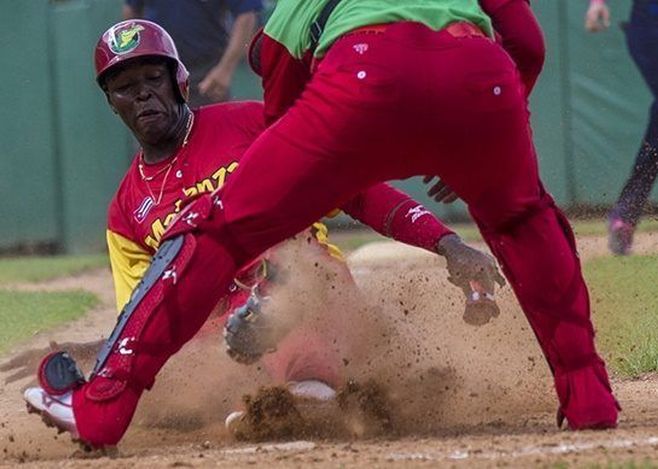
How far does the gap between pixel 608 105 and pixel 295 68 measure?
9461 millimetres

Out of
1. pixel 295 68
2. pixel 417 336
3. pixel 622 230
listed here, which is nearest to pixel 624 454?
pixel 295 68

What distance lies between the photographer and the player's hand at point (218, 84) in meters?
11.0

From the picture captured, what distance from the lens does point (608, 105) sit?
13891 millimetres

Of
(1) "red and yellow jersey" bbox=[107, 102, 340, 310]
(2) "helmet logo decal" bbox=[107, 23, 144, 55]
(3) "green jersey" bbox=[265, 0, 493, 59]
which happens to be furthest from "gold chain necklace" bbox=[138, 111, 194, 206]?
(3) "green jersey" bbox=[265, 0, 493, 59]

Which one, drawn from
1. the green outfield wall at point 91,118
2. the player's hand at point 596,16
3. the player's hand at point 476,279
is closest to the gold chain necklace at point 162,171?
the player's hand at point 476,279

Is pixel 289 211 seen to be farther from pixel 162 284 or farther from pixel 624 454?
pixel 624 454

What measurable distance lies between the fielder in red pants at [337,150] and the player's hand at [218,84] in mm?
6210

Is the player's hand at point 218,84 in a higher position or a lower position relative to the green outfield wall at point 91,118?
higher

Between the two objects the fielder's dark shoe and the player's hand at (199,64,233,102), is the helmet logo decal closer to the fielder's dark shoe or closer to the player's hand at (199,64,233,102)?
the player's hand at (199,64,233,102)

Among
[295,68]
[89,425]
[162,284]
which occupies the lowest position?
[89,425]

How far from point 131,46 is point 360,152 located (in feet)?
5.90

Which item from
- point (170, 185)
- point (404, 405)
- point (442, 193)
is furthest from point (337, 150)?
point (170, 185)

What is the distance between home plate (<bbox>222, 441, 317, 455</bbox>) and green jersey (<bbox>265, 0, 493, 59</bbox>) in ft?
3.75

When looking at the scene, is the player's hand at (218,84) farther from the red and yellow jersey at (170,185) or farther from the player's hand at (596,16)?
the red and yellow jersey at (170,185)
